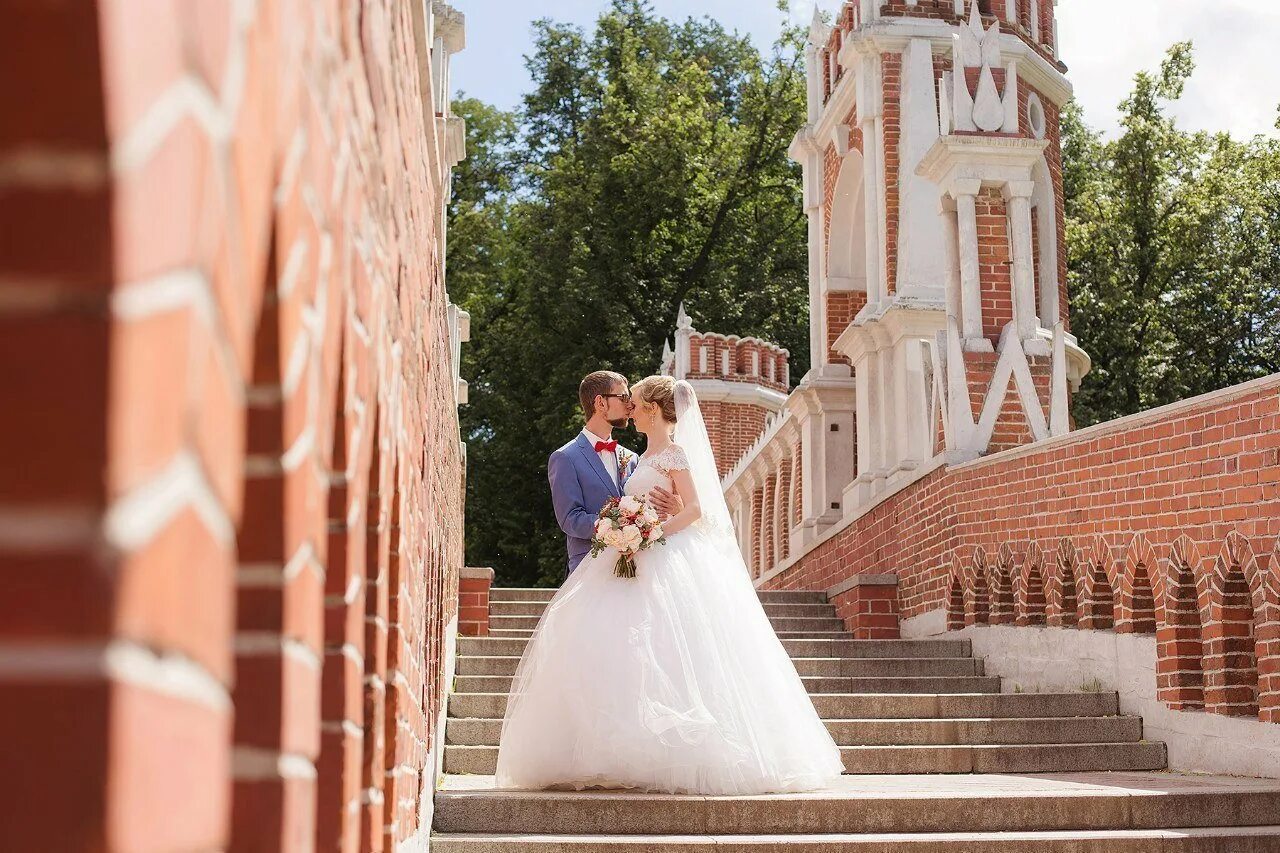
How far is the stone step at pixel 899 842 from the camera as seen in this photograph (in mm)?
6426

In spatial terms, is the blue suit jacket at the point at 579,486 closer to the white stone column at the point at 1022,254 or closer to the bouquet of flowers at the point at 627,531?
the bouquet of flowers at the point at 627,531

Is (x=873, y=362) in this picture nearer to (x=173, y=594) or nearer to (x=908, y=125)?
(x=908, y=125)

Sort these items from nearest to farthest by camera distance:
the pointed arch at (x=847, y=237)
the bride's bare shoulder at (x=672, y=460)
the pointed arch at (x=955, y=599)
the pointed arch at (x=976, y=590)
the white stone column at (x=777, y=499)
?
the bride's bare shoulder at (x=672, y=460) → the pointed arch at (x=976, y=590) → the pointed arch at (x=955, y=599) → the pointed arch at (x=847, y=237) → the white stone column at (x=777, y=499)

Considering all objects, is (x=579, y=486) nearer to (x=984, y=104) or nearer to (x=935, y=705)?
(x=935, y=705)

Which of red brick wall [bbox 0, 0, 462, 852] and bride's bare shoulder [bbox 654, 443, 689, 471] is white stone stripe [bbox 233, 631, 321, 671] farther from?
bride's bare shoulder [bbox 654, 443, 689, 471]

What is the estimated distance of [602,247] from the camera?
34.6 metres

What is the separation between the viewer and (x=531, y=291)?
34.5 meters

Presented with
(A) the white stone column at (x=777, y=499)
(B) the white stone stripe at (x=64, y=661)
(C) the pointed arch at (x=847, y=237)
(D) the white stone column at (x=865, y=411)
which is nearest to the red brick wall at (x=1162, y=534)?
(D) the white stone column at (x=865, y=411)

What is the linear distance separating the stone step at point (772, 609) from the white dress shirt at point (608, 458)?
6.02 m

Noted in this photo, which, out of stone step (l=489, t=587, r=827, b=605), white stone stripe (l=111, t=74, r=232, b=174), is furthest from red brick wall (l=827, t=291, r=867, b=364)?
white stone stripe (l=111, t=74, r=232, b=174)

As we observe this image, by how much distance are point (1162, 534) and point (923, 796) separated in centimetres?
267

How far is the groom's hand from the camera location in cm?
748

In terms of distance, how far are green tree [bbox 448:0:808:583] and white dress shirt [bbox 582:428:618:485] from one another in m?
24.0

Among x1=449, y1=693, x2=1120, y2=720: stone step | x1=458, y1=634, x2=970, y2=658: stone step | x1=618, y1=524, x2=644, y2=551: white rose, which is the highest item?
x1=618, y1=524, x2=644, y2=551: white rose
